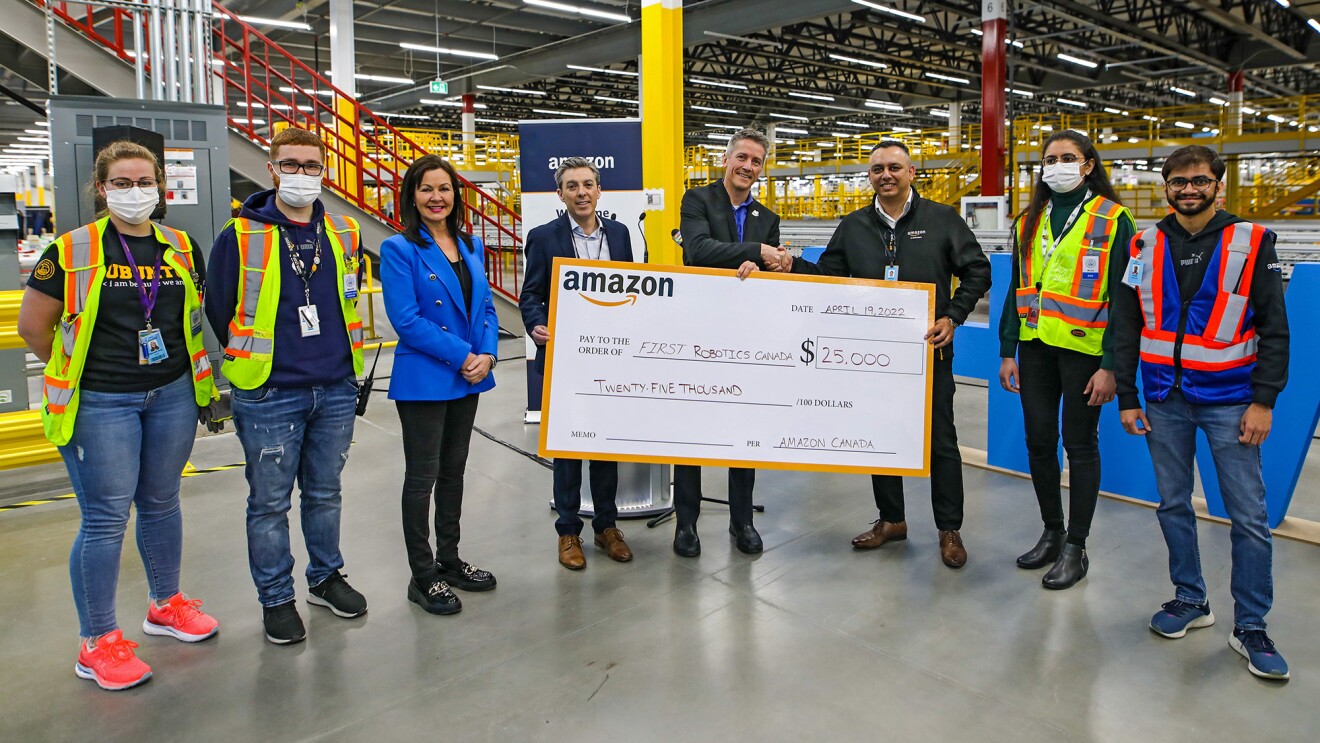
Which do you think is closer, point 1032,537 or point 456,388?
point 456,388

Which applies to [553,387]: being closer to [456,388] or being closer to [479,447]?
[456,388]

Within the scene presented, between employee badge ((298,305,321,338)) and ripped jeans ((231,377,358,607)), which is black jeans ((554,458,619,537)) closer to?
ripped jeans ((231,377,358,607))

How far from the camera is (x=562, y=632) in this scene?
10.0 feet

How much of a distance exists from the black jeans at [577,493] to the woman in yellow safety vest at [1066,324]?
5.78ft

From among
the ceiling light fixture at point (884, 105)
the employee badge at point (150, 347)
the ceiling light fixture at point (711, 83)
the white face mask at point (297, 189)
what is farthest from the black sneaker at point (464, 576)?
the ceiling light fixture at point (884, 105)

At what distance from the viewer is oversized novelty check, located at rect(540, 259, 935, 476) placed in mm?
3447

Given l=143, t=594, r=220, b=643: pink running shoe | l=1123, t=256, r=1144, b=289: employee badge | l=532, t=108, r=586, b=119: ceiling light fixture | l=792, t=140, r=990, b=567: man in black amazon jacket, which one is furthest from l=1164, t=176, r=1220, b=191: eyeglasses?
l=532, t=108, r=586, b=119: ceiling light fixture

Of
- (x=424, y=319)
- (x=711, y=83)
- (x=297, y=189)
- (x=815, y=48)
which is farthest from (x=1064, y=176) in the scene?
(x=711, y=83)

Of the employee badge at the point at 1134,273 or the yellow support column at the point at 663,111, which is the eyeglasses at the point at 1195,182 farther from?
the yellow support column at the point at 663,111

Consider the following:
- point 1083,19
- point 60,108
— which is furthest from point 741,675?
point 1083,19

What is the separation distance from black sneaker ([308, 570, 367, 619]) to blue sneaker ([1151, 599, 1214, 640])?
2887 millimetres

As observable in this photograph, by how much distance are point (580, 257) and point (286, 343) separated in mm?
1275

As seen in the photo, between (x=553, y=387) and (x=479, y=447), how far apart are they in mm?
2492

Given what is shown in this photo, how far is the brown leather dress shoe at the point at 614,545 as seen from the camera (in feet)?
12.2
